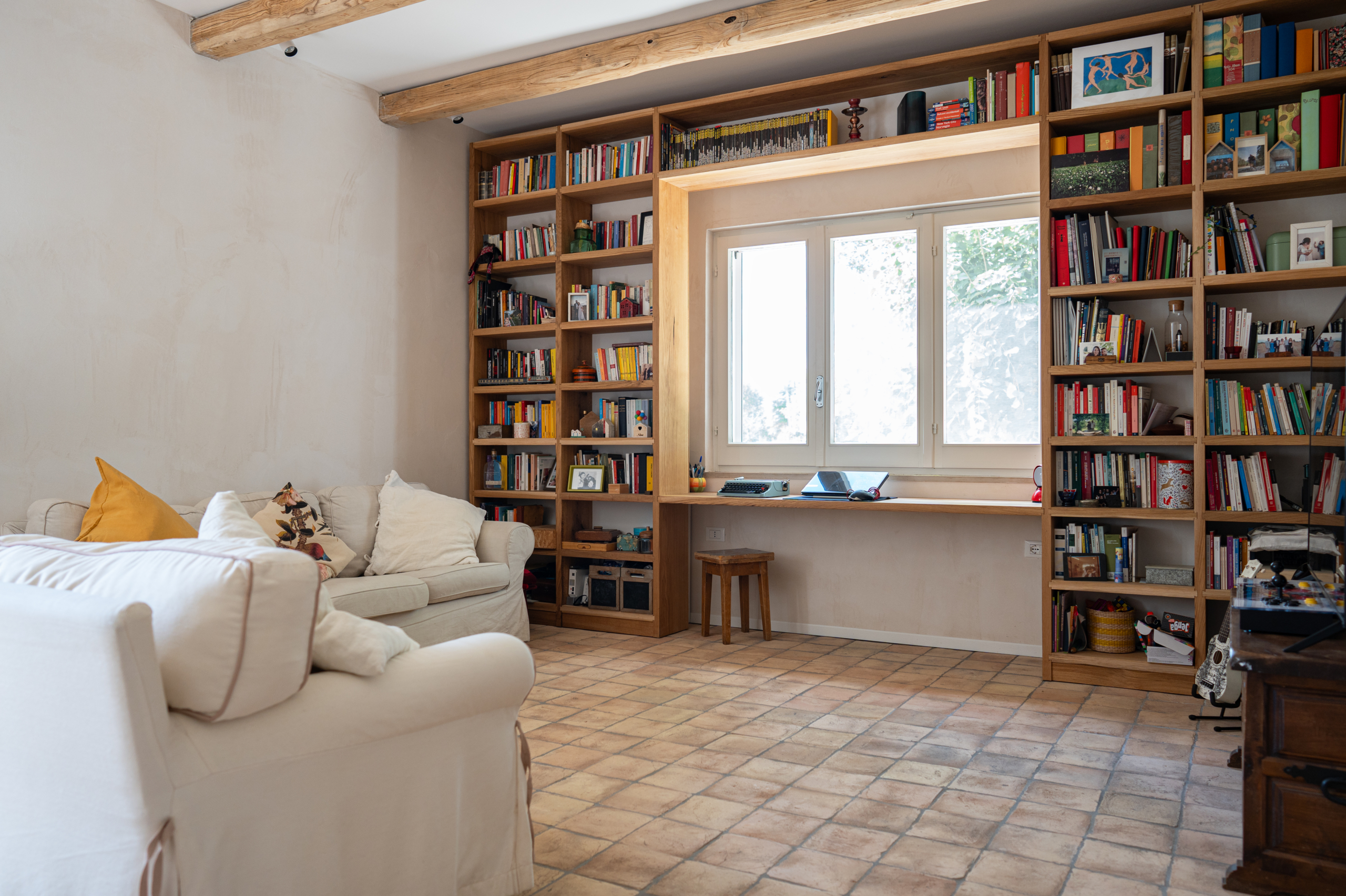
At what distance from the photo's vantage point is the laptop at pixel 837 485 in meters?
4.93

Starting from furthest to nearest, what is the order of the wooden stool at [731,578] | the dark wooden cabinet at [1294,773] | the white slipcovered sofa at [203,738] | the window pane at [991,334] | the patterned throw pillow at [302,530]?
the wooden stool at [731,578], the window pane at [991,334], the patterned throw pillow at [302,530], the dark wooden cabinet at [1294,773], the white slipcovered sofa at [203,738]

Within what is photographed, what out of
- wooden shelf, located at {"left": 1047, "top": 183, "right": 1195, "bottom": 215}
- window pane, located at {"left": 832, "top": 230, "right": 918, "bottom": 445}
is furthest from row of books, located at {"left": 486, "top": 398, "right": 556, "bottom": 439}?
wooden shelf, located at {"left": 1047, "top": 183, "right": 1195, "bottom": 215}

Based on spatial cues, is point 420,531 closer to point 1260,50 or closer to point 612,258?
point 612,258

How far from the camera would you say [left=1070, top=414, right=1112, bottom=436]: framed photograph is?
4.29 m

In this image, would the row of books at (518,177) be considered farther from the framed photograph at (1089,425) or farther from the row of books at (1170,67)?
the framed photograph at (1089,425)

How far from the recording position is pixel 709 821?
8.84 feet

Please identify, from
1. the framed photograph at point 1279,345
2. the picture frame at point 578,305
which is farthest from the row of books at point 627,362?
Result: the framed photograph at point 1279,345

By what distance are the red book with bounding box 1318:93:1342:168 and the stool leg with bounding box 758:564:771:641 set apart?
3.19 m

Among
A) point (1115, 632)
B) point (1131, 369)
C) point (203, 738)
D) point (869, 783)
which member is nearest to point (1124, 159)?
point (1131, 369)

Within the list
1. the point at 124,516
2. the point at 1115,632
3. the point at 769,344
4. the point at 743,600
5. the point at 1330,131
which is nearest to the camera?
the point at 124,516

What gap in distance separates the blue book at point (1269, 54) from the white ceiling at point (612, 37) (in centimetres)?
45

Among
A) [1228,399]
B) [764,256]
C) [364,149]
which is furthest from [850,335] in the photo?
[364,149]

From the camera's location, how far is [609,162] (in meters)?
5.61

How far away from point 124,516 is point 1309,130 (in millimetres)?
4994
